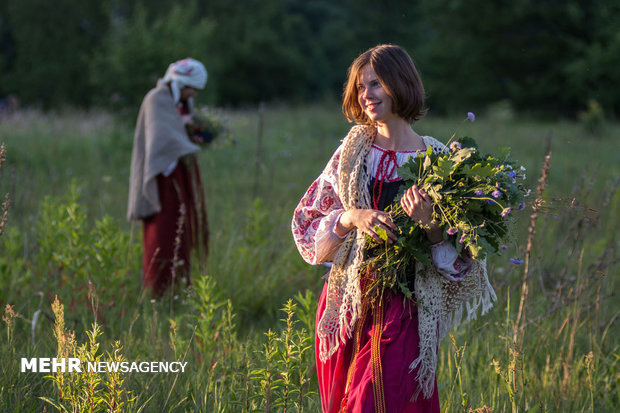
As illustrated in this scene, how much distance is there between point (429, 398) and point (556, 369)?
4.52ft

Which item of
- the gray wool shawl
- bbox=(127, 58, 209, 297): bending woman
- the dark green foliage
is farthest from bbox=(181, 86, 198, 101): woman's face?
the dark green foliage

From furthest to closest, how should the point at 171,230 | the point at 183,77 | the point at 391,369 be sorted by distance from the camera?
1. the point at 183,77
2. the point at 171,230
3. the point at 391,369

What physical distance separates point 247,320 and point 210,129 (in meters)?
1.87

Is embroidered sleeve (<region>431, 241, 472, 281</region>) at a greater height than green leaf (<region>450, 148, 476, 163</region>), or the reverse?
green leaf (<region>450, 148, 476, 163</region>)

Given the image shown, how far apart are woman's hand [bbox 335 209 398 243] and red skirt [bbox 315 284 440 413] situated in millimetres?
273

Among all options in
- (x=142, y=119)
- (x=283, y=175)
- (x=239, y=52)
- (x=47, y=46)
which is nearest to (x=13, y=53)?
(x=47, y=46)

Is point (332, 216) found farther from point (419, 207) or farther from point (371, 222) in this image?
point (419, 207)

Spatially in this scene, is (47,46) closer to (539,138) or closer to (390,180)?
(539,138)

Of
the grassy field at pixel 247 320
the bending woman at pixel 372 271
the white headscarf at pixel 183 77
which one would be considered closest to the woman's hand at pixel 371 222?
the bending woman at pixel 372 271

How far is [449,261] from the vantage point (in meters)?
2.25

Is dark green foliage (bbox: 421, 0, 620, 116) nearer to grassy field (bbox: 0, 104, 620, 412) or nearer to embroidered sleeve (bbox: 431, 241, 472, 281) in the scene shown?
grassy field (bbox: 0, 104, 620, 412)

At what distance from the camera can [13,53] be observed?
31531mm

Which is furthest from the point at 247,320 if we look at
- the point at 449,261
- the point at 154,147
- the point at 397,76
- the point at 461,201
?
the point at 461,201

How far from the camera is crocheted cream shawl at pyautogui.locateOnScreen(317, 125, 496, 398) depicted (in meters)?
2.30
